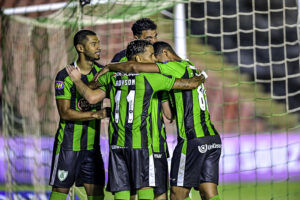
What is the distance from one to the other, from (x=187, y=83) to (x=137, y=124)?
532 mm

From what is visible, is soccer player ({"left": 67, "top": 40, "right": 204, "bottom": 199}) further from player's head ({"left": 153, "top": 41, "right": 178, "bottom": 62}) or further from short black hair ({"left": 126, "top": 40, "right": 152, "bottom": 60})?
player's head ({"left": 153, "top": 41, "right": 178, "bottom": 62})

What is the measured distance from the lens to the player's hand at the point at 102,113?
4.94 meters

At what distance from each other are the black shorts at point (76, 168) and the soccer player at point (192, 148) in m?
0.78

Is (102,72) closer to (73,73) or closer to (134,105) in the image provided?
(73,73)

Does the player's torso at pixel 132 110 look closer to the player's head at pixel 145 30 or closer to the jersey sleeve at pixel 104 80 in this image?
the jersey sleeve at pixel 104 80

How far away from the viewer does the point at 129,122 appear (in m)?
4.61

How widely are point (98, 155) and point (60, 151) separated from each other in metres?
0.35

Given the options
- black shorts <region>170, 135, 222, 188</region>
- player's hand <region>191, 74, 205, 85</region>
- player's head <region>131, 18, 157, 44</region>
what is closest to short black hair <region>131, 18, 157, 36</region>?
player's head <region>131, 18, 157, 44</region>

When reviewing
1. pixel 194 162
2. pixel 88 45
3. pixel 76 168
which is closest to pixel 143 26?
pixel 88 45

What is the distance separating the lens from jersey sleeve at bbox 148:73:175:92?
4598 millimetres

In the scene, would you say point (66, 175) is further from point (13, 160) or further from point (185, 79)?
point (13, 160)

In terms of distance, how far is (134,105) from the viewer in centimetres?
459

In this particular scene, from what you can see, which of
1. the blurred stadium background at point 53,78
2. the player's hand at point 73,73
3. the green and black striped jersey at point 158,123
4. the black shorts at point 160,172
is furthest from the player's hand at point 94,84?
the blurred stadium background at point 53,78

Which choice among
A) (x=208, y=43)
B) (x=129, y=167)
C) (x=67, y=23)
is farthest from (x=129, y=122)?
(x=208, y=43)
